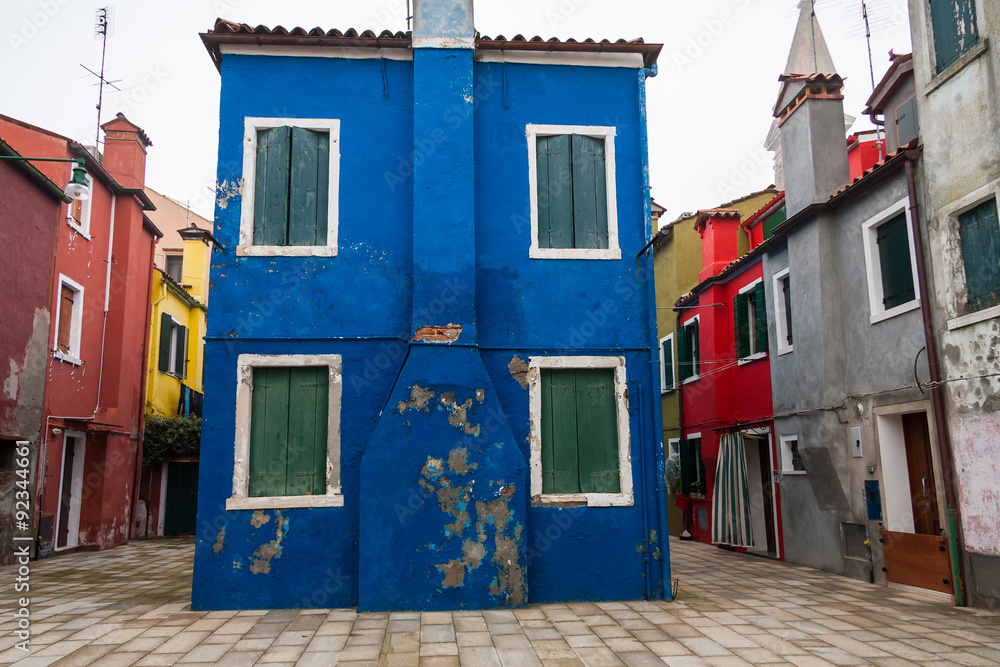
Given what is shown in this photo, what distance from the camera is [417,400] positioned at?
314 inches

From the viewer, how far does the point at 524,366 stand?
27.9 ft

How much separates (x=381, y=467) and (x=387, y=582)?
3.90 feet

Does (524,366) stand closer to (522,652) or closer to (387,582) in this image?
(387,582)

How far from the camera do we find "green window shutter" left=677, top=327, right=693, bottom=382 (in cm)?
1670

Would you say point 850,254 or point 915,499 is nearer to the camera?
point 915,499

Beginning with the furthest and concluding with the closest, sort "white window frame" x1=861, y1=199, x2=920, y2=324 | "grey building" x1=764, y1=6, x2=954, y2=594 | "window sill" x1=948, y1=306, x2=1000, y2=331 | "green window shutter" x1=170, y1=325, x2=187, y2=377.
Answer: "green window shutter" x1=170, y1=325, x2=187, y2=377 < "white window frame" x1=861, y1=199, x2=920, y2=324 < "grey building" x1=764, y1=6, x2=954, y2=594 < "window sill" x1=948, y1=306, x2=1000, y2=331

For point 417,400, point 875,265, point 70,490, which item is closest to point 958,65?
point 875,265

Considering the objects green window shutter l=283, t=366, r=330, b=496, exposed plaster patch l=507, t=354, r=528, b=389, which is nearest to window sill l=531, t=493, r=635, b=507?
exposed plaster patch l=507, t=354, r=528, b=389

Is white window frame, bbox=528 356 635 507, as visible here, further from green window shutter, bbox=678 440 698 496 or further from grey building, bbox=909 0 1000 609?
green window shutter, bbox=678 440 698 496

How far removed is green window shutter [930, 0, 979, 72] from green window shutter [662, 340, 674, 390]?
9753mm

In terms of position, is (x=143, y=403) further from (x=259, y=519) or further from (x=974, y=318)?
(x=974, y=318)

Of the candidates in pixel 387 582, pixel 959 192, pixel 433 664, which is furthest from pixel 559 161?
pixel 433 664

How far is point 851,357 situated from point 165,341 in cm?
1508

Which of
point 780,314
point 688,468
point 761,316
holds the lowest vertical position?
point 688,468
